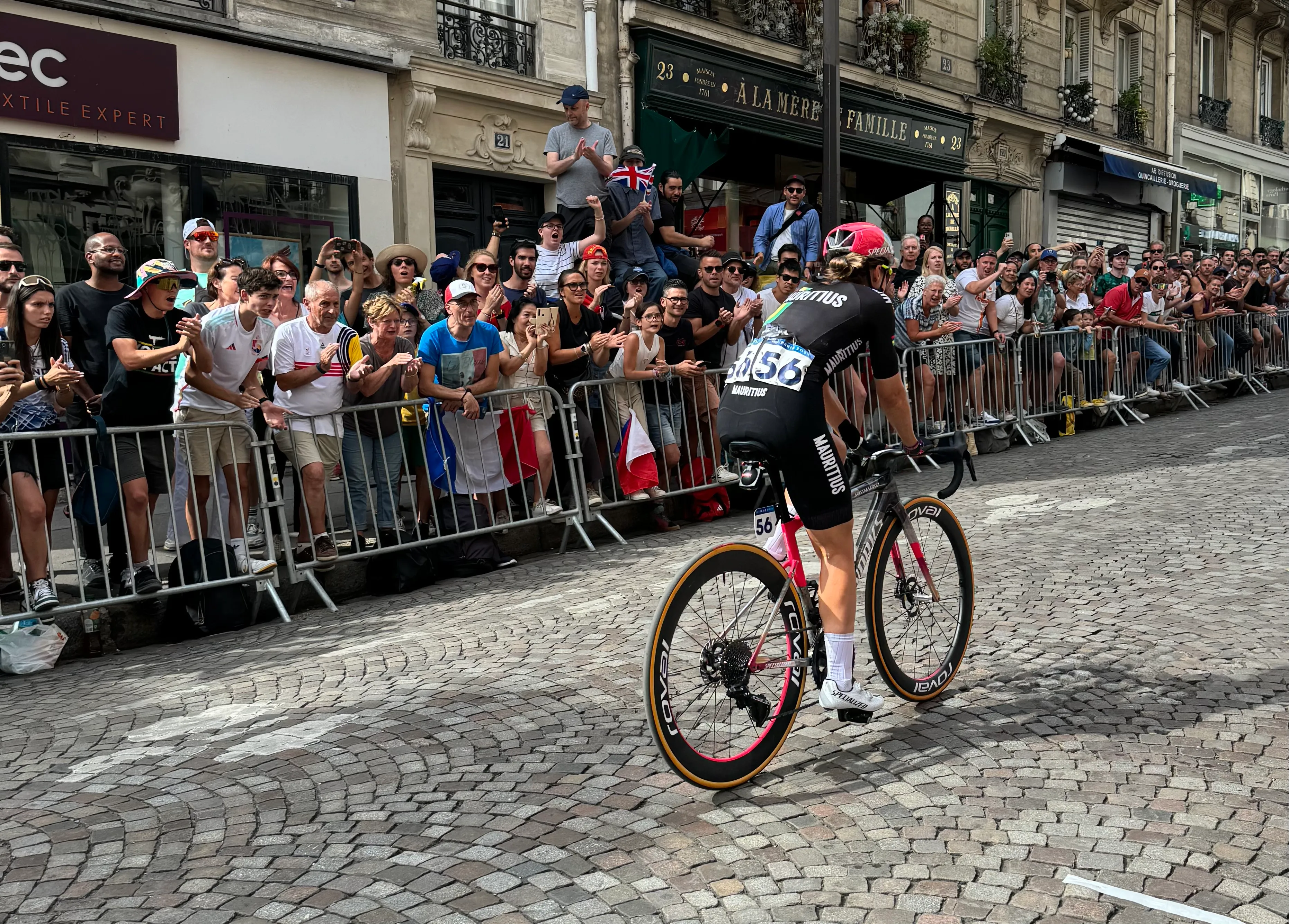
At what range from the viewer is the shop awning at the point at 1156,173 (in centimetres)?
2700

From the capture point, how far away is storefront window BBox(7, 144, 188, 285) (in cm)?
1123

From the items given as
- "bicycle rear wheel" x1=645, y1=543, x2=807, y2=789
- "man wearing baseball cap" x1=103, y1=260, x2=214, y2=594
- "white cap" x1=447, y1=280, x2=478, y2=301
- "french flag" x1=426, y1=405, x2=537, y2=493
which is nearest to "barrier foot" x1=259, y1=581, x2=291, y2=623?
"man wearing baseball cap" x1=103, y1=260, x2=214, y2=594

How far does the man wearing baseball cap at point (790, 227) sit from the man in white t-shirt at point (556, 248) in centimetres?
240

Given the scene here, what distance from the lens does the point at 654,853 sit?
3.63 meters

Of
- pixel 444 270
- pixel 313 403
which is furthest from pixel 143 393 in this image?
pixel 444 270

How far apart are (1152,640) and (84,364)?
20.3 feet

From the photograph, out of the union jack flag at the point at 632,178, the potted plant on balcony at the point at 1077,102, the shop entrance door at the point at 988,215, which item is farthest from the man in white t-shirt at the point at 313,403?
the potted plant on balcony at the point at 1077,102

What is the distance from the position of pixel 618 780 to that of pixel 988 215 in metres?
24.2

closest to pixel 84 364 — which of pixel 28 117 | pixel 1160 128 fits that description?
pixel 28 117

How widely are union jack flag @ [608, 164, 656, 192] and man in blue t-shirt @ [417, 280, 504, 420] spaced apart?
11.3 feet

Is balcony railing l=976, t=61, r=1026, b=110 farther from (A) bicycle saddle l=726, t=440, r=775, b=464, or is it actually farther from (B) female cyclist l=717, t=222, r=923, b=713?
(A) bicycle saddle l=726, t=440, r=775, b=464

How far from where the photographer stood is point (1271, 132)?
36.0m

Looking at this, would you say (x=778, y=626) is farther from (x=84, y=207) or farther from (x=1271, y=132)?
(x=1271, y=132)

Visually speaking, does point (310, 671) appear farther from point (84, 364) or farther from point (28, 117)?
point (28, 117)
